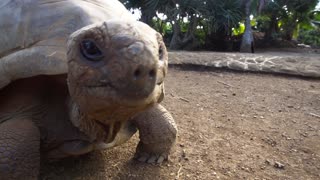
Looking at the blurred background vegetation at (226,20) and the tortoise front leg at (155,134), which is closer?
the tortoise front leg at (155,134)

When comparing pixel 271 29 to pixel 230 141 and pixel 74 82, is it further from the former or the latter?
pixel 74 82

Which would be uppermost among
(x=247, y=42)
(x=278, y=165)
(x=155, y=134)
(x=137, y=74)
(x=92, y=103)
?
(x=137, y=74)

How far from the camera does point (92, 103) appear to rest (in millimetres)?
1096

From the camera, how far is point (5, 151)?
1.51m

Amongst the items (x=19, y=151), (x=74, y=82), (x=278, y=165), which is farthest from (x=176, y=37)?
(x=74, y=82)

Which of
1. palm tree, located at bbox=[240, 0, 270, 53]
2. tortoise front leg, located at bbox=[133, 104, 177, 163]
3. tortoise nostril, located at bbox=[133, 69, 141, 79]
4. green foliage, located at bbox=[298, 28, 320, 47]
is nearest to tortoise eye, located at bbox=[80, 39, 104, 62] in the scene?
tortoise nostril, located at bbox=[133, 69, 141, 79]

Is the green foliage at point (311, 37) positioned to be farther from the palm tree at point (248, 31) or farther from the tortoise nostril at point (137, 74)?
the tortoise nostril at point (137, 74)

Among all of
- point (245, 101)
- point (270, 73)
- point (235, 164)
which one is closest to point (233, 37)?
point (270, 73)

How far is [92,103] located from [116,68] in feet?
0.59

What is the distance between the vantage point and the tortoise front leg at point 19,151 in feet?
4.93

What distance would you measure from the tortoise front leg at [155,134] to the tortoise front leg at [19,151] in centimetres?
60

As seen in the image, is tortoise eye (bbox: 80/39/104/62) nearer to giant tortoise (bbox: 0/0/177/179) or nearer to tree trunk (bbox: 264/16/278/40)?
giant tortoise (bbox: 0/0/177/179)

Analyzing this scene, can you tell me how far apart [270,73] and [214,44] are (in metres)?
5.46

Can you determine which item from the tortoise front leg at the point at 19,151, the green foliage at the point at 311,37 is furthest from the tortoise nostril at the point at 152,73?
the green foliage at the point at 311,37
